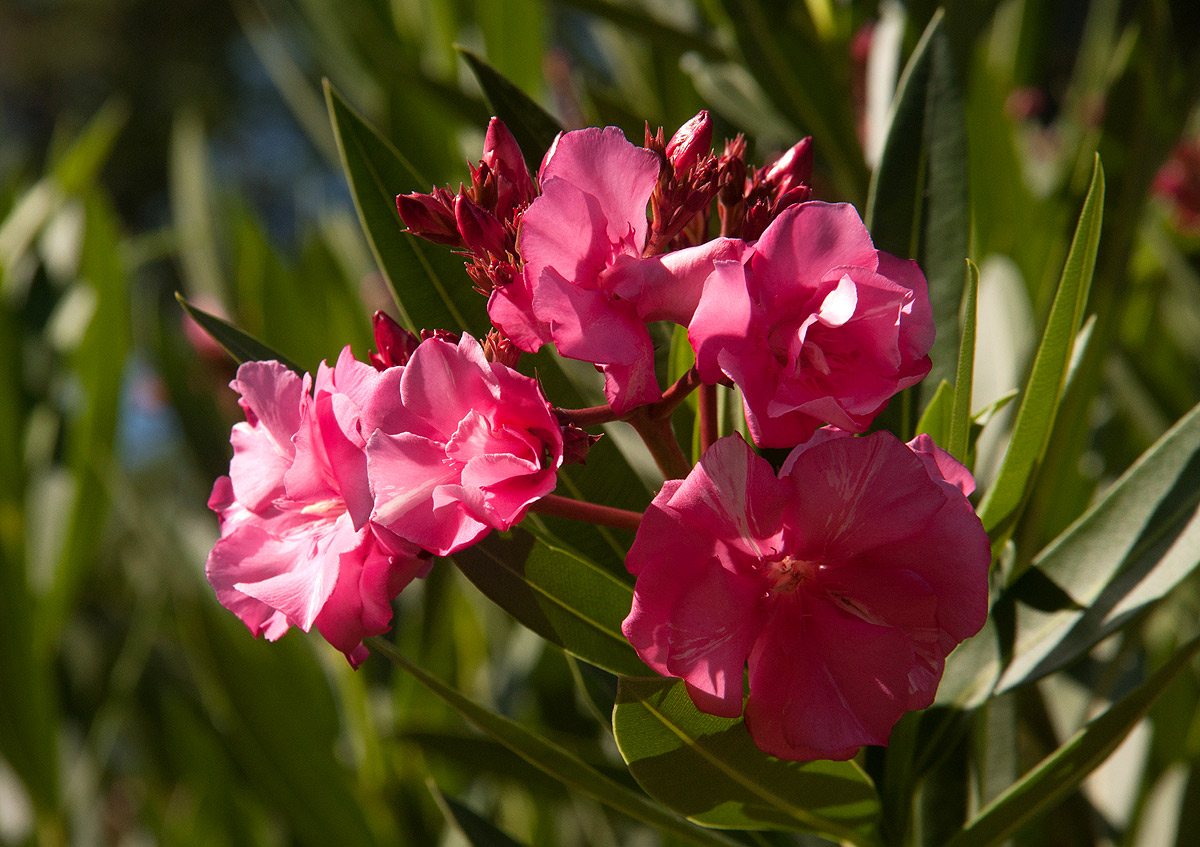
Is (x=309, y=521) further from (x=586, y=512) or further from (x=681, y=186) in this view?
(x=681, y=186)

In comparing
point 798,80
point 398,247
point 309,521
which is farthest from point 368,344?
point 309,521

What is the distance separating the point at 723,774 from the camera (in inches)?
23.4

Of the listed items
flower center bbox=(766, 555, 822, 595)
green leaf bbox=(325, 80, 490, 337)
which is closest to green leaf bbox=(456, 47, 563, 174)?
green leaf bbox=(325, 80, 490, 337)

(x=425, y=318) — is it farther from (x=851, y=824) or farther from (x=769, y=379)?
(x=851, y=824)

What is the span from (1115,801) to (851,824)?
0.66m

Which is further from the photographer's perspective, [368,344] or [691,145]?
[368,344]

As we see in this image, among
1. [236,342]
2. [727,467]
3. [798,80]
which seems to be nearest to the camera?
[727,467]

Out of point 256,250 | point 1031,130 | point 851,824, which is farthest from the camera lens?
point 1031,130

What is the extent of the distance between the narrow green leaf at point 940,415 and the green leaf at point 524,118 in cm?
35

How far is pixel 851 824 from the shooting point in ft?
2.23

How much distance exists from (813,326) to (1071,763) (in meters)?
0.36

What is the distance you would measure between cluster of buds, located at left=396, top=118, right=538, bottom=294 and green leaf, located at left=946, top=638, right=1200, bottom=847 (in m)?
0.47

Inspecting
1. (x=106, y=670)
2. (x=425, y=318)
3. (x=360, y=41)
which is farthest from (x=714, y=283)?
(x=106, y=670)

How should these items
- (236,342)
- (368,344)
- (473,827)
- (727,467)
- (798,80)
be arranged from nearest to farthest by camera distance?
1. (727,467)
2. (236,342)
3. (473,827)
4. (798,80)
5. (368,344)
